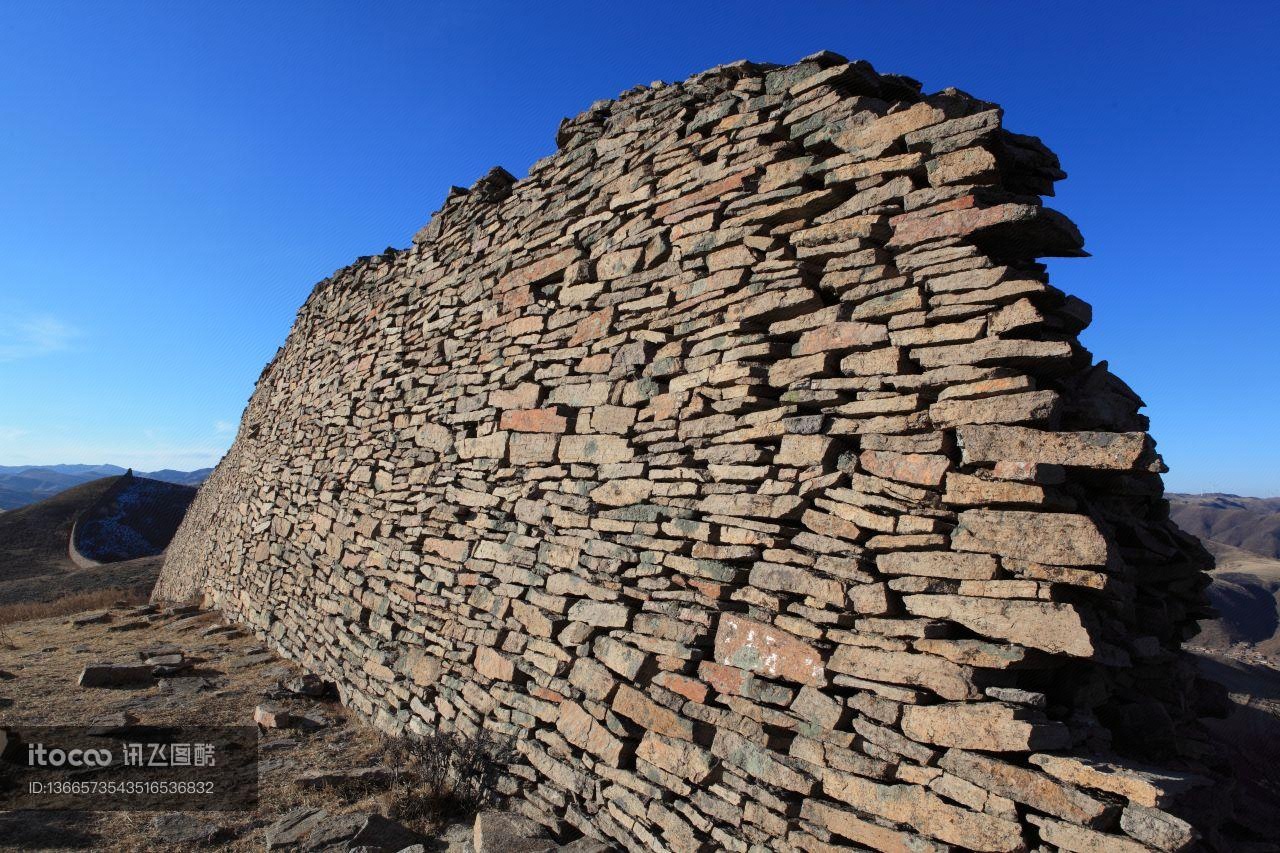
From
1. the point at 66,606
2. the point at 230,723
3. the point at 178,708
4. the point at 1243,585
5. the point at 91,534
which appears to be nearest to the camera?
the point at 230,723

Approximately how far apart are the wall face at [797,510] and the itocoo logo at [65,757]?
6.30 ft

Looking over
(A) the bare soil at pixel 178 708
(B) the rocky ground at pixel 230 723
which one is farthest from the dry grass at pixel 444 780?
(A) the bare soil at pixel 178 708

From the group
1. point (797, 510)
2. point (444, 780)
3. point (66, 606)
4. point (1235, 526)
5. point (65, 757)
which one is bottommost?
point (66, 606)

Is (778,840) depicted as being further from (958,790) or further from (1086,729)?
(1086,729)

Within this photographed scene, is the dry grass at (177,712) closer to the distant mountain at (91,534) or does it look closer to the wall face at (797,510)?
the wall face at (797,510)

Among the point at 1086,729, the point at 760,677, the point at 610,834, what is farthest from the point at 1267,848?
the point at 610,834

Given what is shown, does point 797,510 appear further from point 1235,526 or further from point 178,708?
point 1235,526

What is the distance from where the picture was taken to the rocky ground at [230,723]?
13.2 ft

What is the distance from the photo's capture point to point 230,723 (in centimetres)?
610

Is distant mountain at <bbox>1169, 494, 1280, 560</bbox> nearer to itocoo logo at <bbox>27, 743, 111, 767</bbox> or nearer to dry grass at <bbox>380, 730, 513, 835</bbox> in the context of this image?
dry grass at <bbox>380, 730, 513, 835</bbox>

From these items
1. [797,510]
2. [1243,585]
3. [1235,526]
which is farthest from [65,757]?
[1235,526]

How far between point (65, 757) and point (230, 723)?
3.74ft

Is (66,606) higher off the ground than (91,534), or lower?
lower

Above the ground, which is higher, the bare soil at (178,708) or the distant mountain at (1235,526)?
the distant mountain at (1235,526)
